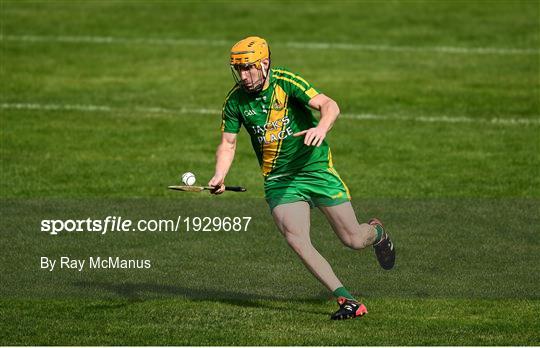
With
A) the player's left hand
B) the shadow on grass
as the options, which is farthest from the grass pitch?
the player's left hand

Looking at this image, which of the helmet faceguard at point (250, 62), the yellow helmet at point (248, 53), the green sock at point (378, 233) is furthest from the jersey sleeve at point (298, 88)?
the green sock at point (378, 233)

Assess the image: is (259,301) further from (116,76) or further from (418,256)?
(116,76)

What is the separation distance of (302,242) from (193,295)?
5.82 feet

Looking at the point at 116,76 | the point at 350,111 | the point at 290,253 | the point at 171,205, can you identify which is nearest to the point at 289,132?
the point at 290,253

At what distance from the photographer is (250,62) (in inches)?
512

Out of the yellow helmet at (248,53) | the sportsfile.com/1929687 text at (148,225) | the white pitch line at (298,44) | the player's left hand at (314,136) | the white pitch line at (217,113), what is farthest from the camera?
the white pitch line at (298,44)

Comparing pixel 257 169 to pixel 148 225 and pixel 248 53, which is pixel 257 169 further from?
pixel 248 53

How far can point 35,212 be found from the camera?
61.3ft

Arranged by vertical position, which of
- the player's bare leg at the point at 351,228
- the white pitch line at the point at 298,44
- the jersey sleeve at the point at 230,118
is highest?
the white pitch line at the point at 298,44

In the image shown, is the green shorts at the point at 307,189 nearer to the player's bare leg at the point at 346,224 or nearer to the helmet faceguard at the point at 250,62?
the player's bare leg at the point at 346,224

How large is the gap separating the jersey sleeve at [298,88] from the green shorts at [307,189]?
2.57ft

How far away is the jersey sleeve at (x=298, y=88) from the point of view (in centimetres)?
1324

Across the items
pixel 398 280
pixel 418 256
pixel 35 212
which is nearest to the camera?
pixel 398 280

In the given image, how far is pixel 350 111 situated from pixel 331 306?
40.1 feet
